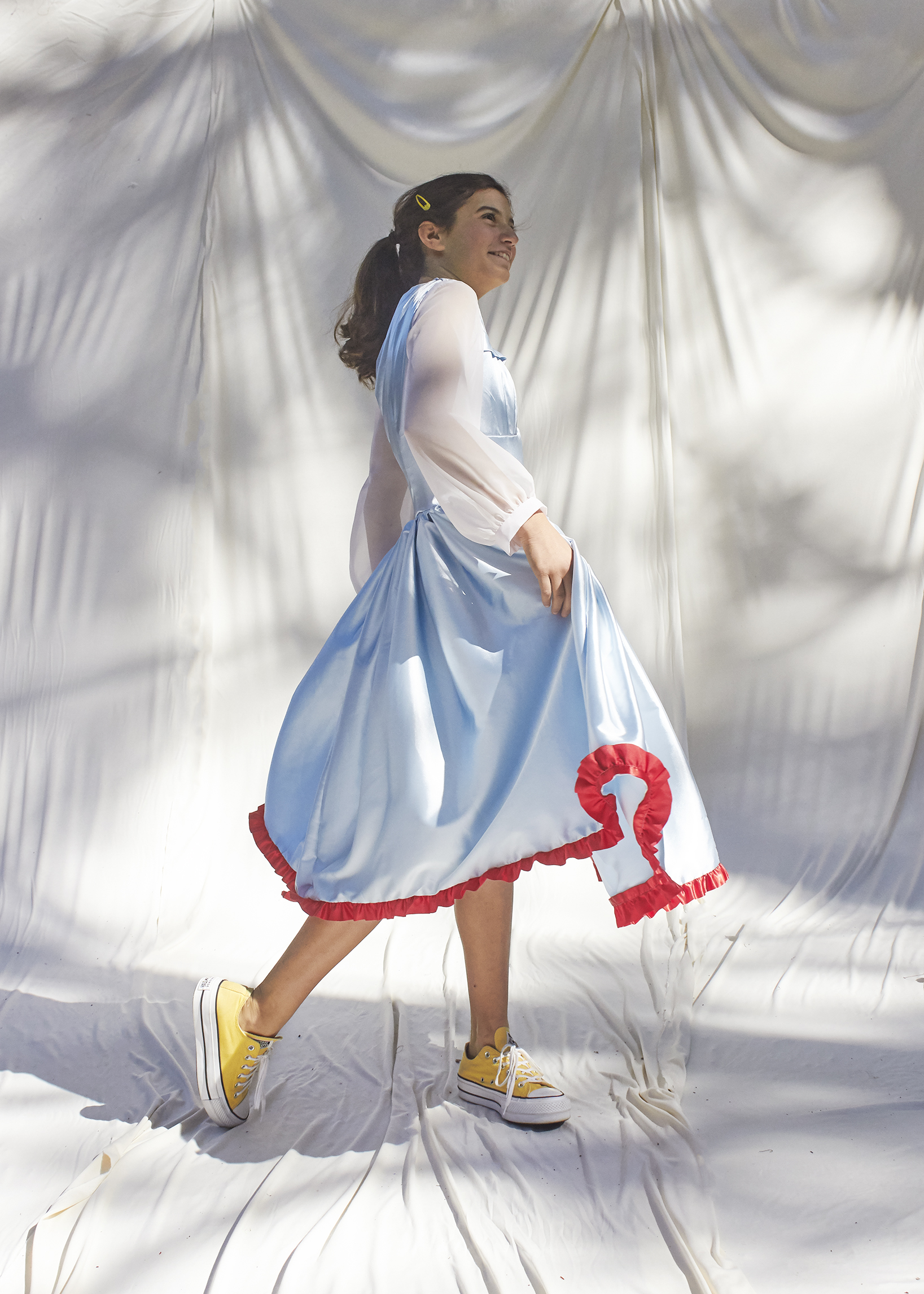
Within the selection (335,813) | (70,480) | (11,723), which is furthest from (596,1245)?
(70,480)

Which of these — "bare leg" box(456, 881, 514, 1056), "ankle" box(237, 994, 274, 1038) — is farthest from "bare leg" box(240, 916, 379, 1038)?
"bare leg" box(456, 881, 514, 1056)

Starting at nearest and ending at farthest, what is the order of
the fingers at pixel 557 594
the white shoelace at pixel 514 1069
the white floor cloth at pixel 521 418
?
1. the fingers at pixel 557 594
2. the white shoelace at pixel 514 1069
3. the white floor cloth at pixel 521 418

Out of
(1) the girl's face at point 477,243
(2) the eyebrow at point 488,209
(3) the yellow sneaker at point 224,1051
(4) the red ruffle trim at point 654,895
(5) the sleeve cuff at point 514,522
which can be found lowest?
(3) the yellow sneaker at point 224,1051

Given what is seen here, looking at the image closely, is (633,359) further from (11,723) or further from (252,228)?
(11,723)

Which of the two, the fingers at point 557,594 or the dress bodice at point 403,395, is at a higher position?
the dress bodice at point 403,395

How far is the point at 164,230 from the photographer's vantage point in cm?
219

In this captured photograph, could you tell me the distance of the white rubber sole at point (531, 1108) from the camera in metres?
1.23

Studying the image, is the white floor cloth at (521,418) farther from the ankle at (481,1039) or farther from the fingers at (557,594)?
the fingers at (557,594)

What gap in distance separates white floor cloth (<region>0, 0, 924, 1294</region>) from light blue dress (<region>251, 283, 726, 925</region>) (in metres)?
0.75

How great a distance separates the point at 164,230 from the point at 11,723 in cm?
105

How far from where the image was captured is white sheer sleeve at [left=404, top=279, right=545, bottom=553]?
111cm

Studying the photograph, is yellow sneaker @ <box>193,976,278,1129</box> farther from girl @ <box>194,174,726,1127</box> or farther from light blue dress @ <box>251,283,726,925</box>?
light blue dress @ <box>251,283,726,925</box>

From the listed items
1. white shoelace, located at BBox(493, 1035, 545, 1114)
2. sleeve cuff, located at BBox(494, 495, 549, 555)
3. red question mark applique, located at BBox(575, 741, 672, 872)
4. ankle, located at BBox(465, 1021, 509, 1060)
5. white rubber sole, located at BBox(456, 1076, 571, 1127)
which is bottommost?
white rubber sole, located at BBox(456, 1076, 571, 1127)

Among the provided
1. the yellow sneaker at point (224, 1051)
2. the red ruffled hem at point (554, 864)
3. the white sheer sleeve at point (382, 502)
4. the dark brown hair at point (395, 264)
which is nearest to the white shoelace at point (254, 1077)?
the yellow sneaker at point (224, 1051)
